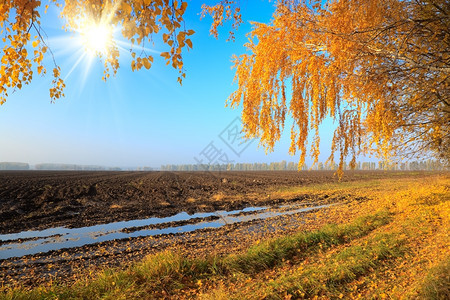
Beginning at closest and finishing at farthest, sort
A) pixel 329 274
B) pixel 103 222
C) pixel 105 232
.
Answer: pixel 329 274 → pixel 105 232 → pixel 103 222

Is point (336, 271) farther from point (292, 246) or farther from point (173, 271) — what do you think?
point (173, 271)

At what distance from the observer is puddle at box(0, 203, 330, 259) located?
31.5ft

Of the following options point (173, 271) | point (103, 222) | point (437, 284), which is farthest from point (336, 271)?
point (103, 222)

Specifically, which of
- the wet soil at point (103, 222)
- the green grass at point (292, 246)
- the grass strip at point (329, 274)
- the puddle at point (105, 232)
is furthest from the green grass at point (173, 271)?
the puddle at point (105, 232)

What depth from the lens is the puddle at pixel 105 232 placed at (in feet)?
31.5

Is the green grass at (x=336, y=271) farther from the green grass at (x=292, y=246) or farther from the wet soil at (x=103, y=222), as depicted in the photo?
the wet soil at (x=103, y=222)

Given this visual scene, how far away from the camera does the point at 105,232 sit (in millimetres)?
11547

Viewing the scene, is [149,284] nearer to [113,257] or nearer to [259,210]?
[113,257]

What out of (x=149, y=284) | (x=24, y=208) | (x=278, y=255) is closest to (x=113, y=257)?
(x=149, y=284)

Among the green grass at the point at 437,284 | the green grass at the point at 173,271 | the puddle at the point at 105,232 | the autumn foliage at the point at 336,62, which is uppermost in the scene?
the autumn foliage at the point at 336,62

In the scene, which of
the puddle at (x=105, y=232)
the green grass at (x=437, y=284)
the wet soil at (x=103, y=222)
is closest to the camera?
the green grass at (x=437, y=284)

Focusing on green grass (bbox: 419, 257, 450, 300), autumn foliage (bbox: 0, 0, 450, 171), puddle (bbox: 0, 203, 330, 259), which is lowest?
puddle (bbox: 0, 203, 330, 259)

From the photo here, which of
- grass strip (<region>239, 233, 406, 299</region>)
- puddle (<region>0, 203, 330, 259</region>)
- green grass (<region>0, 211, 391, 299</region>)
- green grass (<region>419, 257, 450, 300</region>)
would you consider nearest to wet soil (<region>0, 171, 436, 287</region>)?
puddle (<region>0, 203, 330, 259</region>)

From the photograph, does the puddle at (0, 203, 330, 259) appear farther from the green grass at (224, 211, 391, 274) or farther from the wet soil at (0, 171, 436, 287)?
the green grass at (224, 211, 391, 274)
